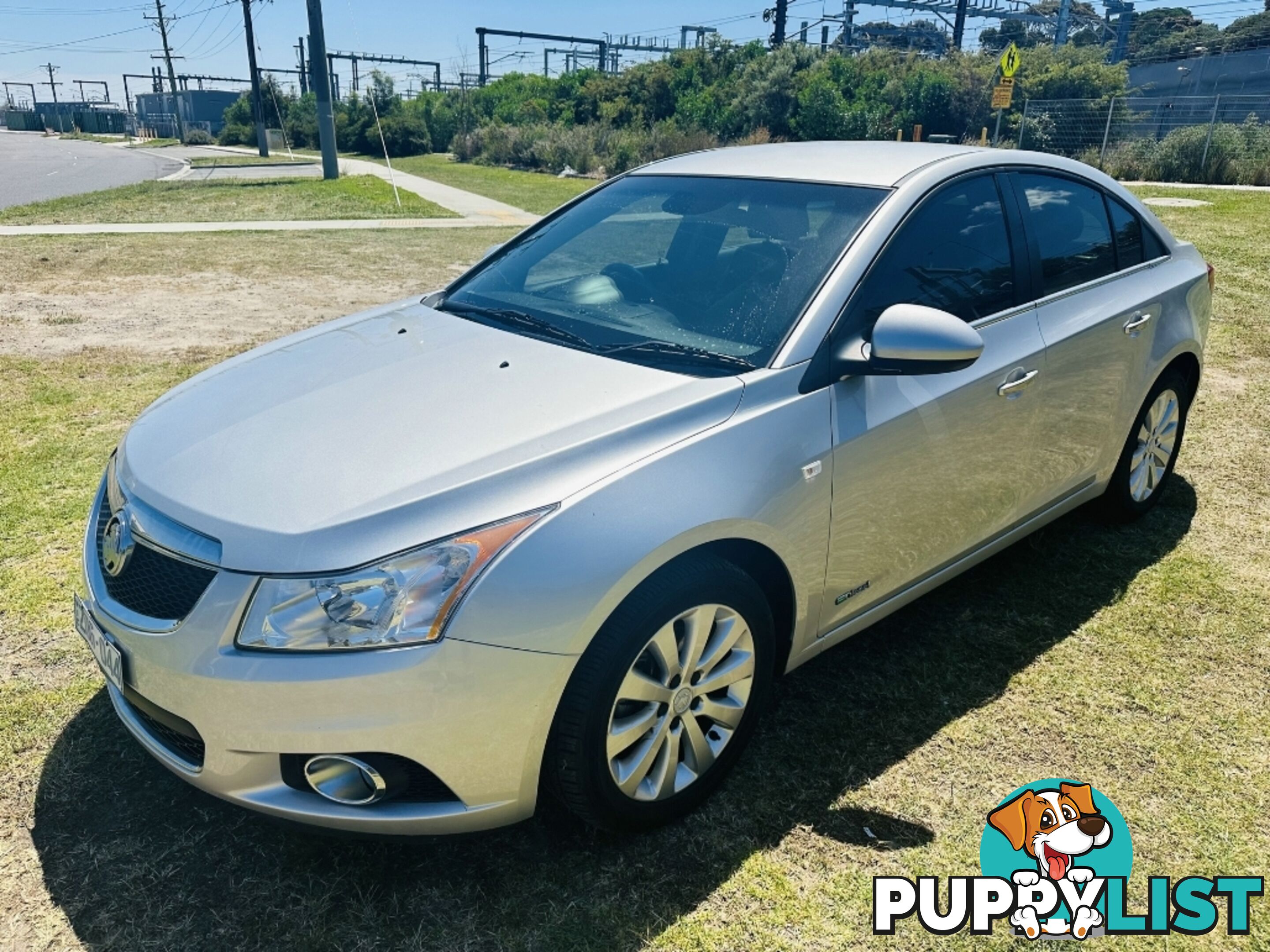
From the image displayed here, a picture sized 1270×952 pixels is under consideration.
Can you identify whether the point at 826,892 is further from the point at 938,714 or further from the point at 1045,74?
the point at 1045,74

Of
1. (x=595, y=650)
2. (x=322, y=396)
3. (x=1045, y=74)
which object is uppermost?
(x=1045, y=74)

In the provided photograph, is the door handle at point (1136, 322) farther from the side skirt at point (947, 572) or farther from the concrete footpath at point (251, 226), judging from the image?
the concrete footpath at point (251, 226)

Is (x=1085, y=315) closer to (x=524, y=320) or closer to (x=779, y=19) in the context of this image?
(x=524, y=320)

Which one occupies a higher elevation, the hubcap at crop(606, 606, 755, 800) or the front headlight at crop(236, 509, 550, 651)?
the front headlight at crop(236, 509, 550, 651)

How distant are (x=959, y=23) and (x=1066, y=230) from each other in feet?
177

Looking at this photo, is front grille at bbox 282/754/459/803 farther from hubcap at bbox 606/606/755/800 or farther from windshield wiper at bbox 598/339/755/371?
windshield wiper at bbox 598/339/755/371

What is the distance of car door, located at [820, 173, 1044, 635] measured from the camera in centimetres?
273

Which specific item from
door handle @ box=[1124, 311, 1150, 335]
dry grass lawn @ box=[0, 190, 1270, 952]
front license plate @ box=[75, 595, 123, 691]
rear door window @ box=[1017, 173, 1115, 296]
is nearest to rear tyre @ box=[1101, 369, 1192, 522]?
dry grass lawn @ box=[0, 190, 1270, 952]

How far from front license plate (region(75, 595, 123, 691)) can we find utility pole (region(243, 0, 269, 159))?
4113 cm

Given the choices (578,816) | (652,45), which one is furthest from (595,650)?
(652,45)

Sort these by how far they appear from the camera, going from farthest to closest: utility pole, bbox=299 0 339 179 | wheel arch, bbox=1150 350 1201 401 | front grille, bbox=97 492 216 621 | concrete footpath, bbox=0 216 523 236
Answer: utility pole, bbox=299 0 339 179 → concrete footpath, bbox=0 216 523 236 → wheel arch, bbox=1150 350 1201 401 → front grille, bbox=97 492 216 621

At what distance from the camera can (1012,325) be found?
10.6 ft

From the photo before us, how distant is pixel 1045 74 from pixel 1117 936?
37524 mm

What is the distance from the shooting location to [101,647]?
2.35m
